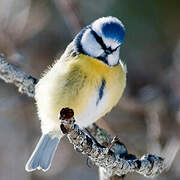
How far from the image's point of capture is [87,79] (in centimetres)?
214

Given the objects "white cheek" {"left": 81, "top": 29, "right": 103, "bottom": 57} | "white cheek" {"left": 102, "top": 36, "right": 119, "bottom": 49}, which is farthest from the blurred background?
"white cheek" {"left": 102, "top": 36, "right": 119, "bottom": 49}

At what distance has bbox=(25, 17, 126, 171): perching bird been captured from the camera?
7.04 feet

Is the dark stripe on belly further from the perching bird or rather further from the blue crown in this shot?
the blue crown

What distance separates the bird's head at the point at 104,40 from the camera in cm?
217

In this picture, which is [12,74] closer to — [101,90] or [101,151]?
[101,90]

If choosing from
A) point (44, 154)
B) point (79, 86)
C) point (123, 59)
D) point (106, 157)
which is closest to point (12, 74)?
point (79, 86)

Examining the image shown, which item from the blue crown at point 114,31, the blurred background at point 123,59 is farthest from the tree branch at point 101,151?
the blurred background at point 123,59

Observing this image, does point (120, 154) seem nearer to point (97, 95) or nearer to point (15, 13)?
point (97, 95)

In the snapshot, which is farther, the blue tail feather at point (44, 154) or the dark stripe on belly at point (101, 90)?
the blue tail feather at point (44, 154)

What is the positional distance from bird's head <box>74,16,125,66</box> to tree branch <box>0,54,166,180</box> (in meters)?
0.28

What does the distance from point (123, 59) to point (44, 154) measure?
1.56m

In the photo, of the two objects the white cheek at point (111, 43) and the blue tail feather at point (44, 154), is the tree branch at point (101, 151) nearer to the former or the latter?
the blue tail feather at point (44, 154)

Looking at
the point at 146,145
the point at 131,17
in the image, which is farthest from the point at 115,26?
the point at 131,17

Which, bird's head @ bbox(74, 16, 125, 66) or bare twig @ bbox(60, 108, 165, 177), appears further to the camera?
bird's head @ bbox(74, 16, 125, 66)
